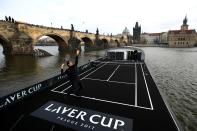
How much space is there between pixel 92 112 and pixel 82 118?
0.70 meters

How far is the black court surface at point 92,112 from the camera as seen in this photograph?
596 centimetres

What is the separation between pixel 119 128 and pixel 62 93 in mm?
4980

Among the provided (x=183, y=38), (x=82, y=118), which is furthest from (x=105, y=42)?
(x=82, y=118)

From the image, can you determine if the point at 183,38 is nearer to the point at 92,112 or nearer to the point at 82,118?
the point at 92,112

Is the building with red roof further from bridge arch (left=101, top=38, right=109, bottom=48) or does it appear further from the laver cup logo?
the laver cup logo

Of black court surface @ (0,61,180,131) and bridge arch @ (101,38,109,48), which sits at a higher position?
bridge arch @ (101,38,109,48)

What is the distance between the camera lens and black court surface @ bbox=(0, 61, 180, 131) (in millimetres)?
5965

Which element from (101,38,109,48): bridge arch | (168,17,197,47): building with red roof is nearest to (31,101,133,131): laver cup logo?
(101,38,109,48): bridge arch

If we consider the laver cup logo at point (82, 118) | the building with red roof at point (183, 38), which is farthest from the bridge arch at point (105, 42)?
the laver cup logo at point (82, 118)

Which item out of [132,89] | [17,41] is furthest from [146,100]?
[17,41]

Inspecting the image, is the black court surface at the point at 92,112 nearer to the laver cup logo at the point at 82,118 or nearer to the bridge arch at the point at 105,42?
the laver cup logo at the point at 82,118

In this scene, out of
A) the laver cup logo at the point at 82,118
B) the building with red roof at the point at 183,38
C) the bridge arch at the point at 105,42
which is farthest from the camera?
the building with red roof at the point at 183,38

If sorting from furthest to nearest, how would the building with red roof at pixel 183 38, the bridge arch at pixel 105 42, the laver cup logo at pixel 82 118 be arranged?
the building with red roof at pixel 183 38, the bridge arch at pixel 105 42, the laver cup logo at pixel 82 118

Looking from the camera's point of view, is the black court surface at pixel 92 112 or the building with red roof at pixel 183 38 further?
the building with red roof at pixel 183 38
